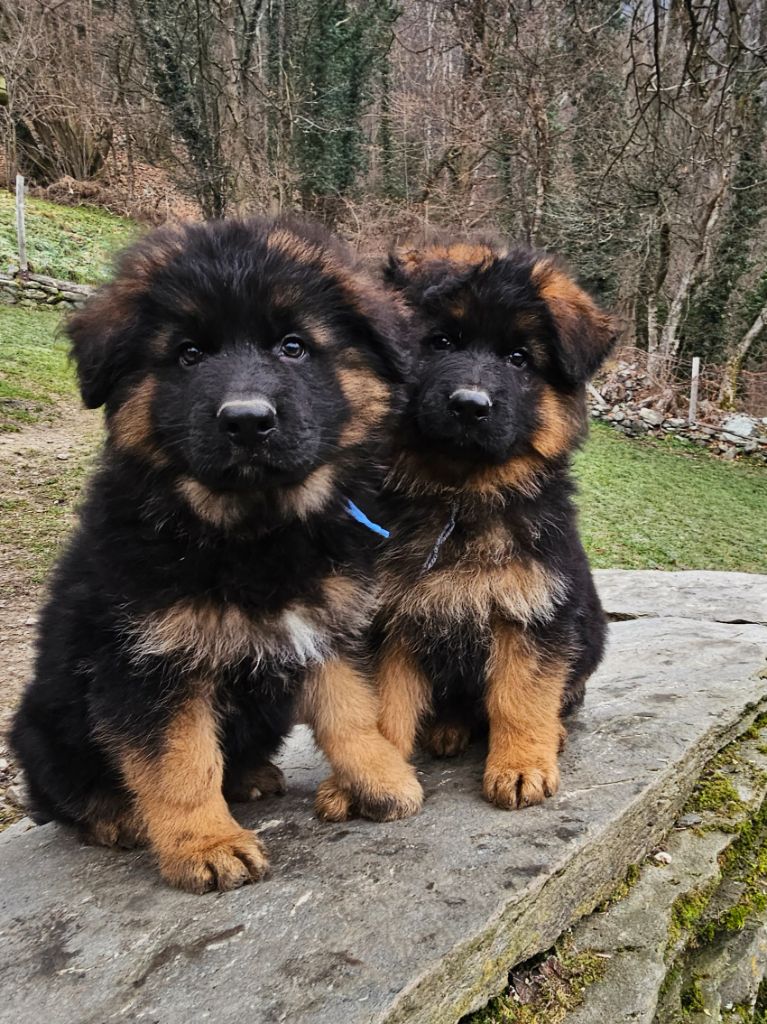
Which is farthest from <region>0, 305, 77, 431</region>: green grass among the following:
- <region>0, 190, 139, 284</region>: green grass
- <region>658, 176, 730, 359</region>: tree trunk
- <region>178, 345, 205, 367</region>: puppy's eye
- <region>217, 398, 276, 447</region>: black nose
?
<region>658, 176, 730, 359</region>: tree trunk

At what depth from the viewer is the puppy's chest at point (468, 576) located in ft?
10.5

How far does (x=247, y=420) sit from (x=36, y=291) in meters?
17.9

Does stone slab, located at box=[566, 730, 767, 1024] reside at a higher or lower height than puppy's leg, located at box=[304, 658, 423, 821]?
lower

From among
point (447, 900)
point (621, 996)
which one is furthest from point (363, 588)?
point (621, 996)

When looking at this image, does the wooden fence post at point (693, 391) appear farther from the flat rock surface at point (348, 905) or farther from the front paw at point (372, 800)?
the front paw at point (372, 800)

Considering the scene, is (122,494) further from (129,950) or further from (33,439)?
(33,439)

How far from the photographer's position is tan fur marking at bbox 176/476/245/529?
2.71 m

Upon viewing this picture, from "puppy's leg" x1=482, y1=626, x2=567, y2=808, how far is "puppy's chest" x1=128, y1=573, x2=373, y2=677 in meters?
0.70

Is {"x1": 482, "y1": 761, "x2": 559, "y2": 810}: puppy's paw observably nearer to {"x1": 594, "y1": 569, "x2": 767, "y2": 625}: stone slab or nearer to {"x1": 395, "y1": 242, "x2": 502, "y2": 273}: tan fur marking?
{"x1": 395, "y1": 242, "x2": 502, "y2": 273}: tan fur marking

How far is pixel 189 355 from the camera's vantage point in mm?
2684

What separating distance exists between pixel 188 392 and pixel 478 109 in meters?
18.9

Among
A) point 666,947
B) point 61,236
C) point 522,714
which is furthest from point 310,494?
point 61,236

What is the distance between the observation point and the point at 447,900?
2.52 meters

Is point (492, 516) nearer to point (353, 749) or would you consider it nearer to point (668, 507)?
point (353, 749)
